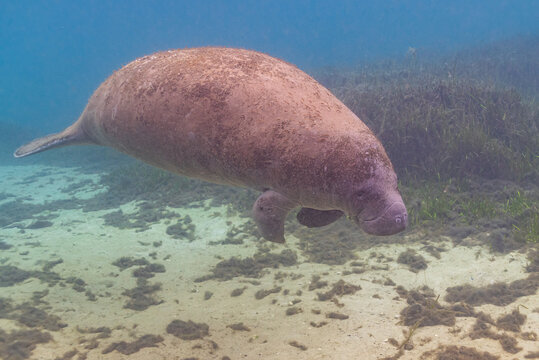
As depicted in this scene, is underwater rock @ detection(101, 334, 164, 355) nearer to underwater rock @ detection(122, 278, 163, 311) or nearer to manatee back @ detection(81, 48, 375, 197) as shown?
underwater rock @ detection(122, 278, 163, 311)

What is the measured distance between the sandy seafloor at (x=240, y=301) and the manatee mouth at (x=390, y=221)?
1.15 metres

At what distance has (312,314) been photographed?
11.9 feet

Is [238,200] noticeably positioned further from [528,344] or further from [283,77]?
[528,344]

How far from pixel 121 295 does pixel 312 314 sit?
2.61 m

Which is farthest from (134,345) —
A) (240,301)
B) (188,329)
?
(240,301)

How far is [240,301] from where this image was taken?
415 centimetres

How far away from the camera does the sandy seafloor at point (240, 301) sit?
3086mm

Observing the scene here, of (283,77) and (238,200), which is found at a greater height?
(283,77)

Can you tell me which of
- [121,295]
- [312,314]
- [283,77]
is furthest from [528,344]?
[121,295]

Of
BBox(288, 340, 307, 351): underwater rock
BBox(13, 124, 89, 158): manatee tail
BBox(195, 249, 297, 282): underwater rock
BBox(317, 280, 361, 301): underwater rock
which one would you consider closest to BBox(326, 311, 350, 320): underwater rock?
BBox(317, 280, 361, 301): underwater rock

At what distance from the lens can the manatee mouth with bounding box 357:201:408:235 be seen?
2.35 meters

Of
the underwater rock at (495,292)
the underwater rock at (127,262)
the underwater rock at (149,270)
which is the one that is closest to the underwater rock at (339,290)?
the underwater rock at (495,292)

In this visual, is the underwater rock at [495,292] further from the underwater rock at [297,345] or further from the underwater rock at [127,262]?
the underwater rock at [127,262]

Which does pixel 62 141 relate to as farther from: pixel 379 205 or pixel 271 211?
pixel 379 205
